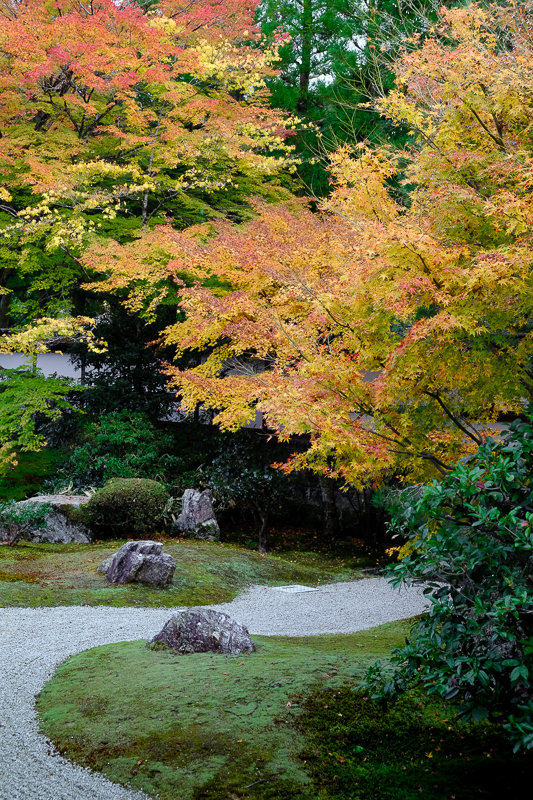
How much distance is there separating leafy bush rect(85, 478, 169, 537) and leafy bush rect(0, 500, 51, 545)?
1111 mm

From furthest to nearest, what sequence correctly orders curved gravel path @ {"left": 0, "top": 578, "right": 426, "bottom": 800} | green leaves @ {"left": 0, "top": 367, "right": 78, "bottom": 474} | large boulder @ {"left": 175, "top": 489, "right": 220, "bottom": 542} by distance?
green leaves @ {"left": 0, "top": 367, "right": 78, "bottom": 474}
large boulder @ {"left": 175, "top": 489, "right": 220, "bottom": 542}
curved gravel path @ {"left": 0, "top": 578, "right": 426, "bottom": 800}

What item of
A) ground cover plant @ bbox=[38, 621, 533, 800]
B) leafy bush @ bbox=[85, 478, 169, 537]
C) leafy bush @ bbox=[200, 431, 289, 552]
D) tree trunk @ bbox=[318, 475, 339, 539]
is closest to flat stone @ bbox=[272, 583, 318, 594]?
leafy bush @ bbox=[200, 431, 289, 552]

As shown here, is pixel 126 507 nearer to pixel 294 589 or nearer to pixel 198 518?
pixel 198 518

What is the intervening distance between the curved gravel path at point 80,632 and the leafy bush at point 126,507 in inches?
116

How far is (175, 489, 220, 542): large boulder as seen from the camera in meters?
11.9

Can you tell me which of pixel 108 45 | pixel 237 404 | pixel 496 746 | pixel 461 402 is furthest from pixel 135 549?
pixel 108 45

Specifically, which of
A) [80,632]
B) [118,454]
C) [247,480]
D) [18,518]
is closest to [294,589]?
[247,480]

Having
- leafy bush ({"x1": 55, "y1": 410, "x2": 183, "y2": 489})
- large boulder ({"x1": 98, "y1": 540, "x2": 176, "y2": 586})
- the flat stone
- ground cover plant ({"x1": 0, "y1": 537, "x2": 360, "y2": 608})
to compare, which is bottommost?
the flat stone

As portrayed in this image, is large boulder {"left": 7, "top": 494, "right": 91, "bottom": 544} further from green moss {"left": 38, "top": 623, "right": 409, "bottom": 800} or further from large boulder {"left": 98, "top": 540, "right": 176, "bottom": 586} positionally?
green moss {"left": 38, "top": 623, "right": 409, "bottom": 800}

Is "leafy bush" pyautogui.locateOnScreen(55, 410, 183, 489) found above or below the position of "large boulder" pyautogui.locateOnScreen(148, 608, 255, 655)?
above

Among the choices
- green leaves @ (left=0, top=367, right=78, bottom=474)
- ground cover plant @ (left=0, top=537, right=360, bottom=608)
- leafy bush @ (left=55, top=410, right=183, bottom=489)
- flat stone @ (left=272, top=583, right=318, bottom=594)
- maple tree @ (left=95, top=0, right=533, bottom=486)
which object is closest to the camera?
maple tree @ (left=95, top=0, right=533, bottom=486)

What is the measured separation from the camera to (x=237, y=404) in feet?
33.4

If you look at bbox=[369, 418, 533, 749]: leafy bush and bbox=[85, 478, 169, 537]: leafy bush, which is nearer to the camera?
bbox=[369, 418, 533, 749]: leafy bush

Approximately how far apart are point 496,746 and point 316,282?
241 inches
